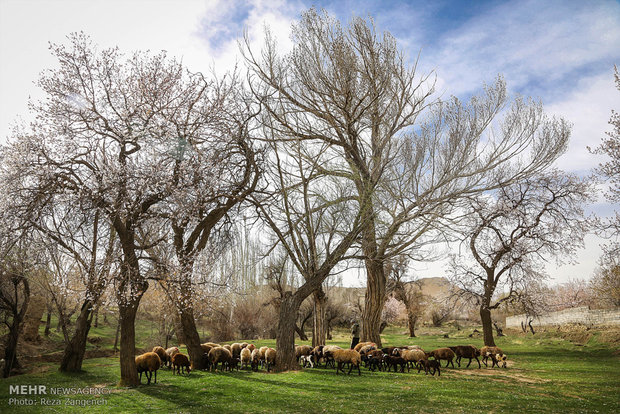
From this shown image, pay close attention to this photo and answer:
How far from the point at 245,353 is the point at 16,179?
40.0ft

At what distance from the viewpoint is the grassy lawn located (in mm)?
10648

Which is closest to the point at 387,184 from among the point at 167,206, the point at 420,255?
the point at 420,255

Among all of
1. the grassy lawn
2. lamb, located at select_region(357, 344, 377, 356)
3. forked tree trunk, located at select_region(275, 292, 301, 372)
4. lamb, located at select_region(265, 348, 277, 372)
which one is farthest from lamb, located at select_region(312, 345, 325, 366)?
lamb, located at select_region(265, 348, 277, 372)

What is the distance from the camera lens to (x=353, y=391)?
12.9 meters

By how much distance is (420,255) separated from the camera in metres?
19.6

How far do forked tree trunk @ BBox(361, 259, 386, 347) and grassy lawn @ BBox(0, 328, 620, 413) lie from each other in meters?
4.26

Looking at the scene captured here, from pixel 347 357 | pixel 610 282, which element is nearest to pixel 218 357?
pixel 347 357

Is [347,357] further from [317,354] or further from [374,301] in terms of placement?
[374,301]

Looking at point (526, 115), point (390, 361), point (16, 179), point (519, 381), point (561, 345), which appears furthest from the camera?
point (561, 345)

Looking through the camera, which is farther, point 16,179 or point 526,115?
point 526,115

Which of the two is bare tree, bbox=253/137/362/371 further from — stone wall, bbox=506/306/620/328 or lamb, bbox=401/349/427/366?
stone wall, bbox=506/306/620/328

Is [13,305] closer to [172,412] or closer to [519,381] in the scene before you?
[172,412]

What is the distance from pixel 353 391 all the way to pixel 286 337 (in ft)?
15.2

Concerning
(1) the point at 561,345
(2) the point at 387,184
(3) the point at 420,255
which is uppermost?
(2) the point at 387,184
